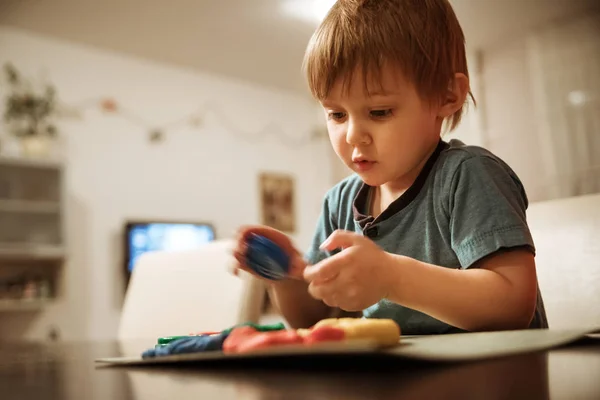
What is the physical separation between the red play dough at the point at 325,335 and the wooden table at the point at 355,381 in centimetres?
1

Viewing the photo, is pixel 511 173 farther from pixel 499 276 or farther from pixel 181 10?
pixel 181 10

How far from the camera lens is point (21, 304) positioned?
3.63 meters

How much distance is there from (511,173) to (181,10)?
137 inches

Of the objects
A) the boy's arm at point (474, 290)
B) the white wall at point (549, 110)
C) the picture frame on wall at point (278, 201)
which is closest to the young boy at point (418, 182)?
the boy's arm at point (474, 290)

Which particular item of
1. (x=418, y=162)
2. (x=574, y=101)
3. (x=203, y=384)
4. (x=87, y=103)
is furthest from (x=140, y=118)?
(x=203, y=384)

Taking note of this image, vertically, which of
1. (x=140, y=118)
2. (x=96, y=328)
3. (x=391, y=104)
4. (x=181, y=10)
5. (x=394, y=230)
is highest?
(x=181, y=10)

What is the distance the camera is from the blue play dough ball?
631 mm

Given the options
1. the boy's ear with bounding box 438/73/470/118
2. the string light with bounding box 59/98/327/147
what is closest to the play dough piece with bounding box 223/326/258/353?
the boy's ear with bounding box 438/73/470/118

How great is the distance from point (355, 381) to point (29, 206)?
12.6ft

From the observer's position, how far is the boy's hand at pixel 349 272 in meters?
0.50

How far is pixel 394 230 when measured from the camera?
812mm

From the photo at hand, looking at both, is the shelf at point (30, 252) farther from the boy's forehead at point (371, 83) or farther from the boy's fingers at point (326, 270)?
the boy's fingers at point (326, 270)

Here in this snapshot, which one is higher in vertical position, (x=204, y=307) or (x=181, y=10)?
(x=181, y=10)

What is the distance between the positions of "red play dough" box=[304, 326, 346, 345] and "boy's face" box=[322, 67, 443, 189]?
1.20 ft
